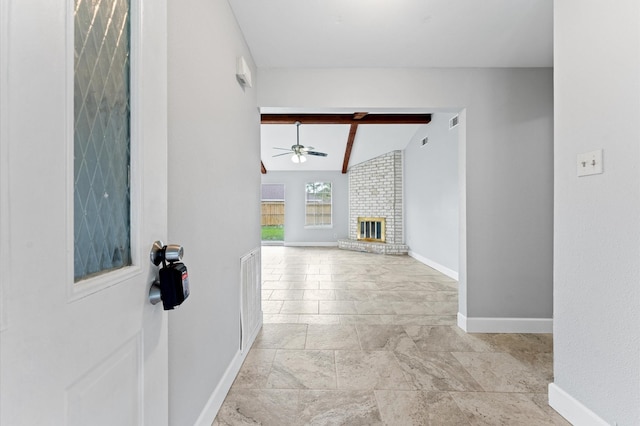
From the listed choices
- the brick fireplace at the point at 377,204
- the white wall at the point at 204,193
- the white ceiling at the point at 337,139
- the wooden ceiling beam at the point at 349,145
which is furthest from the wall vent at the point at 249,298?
the brick fireplace at the point at 377,204

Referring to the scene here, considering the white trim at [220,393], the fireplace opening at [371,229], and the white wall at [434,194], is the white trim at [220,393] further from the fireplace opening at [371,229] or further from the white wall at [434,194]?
the fireplace opening at [371,229]

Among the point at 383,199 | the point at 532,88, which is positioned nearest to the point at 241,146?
the point at 532,88

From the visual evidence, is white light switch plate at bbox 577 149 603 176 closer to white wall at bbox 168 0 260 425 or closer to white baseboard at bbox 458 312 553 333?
white baseboard at bbox 458 312 553 333

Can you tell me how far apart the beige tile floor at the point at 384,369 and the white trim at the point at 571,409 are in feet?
0.17

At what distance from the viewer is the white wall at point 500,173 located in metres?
2.69

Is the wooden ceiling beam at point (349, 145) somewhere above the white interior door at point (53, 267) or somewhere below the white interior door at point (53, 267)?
above

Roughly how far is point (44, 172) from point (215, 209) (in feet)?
3.80

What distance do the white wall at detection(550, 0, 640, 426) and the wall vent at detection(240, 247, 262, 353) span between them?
1.95 m

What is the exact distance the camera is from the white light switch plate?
4.65ft

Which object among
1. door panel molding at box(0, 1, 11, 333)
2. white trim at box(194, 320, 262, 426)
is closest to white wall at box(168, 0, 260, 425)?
white trim at box(194, 320, 262, 426)

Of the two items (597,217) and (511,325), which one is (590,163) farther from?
(511,325)

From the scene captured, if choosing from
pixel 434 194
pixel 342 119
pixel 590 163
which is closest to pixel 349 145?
pixel 342 119

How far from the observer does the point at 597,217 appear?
4.71ft

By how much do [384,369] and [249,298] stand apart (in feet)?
3.65
